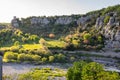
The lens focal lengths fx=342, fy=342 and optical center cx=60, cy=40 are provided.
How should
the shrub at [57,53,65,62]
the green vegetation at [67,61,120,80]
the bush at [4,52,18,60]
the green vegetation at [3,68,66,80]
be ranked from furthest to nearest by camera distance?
the bush at [4,52,18,60] < the shrub at [57,53,65,62] < the green vegetation at [3,68,66,80] < the green vegetation at [67,61,120,80]

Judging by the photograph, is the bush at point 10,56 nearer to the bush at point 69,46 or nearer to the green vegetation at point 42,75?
the green vegetation at point 42,75

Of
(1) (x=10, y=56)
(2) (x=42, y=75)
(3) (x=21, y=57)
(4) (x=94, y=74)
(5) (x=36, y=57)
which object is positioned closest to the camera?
(4) (x=94, y=74)

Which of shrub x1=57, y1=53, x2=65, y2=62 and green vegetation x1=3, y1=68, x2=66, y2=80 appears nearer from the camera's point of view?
green vegetation x1=3, y1=68, x2=66, y2=80

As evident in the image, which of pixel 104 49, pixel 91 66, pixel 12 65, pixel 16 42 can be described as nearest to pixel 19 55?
pixel 12 65

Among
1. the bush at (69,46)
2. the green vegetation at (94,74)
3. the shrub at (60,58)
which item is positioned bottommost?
the shrub at (60,58)

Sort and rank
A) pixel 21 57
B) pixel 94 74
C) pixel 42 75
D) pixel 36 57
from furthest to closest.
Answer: pixel 36 57 → pixel 21 57 → pixel 42 75 → pixel 94 74

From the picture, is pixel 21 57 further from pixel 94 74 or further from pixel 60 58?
pixel 94 74

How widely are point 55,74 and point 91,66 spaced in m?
52.0

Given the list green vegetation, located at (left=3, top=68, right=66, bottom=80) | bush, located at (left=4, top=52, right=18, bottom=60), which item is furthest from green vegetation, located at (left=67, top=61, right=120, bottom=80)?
bush, located at (left=4, top=52, right=18, bottom=60)

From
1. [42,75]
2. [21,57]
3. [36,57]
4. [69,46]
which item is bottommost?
[36,57]

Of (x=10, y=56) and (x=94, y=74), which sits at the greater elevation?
(x=94, y=74)

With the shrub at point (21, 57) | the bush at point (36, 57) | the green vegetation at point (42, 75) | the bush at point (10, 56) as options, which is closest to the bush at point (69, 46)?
the bush at point (36, 57)

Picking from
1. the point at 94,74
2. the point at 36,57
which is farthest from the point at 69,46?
the point at 94,74

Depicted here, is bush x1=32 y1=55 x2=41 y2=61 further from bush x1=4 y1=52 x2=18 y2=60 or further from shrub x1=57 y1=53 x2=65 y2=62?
shrub x1=57 y1=53 x2=65 y2=62
